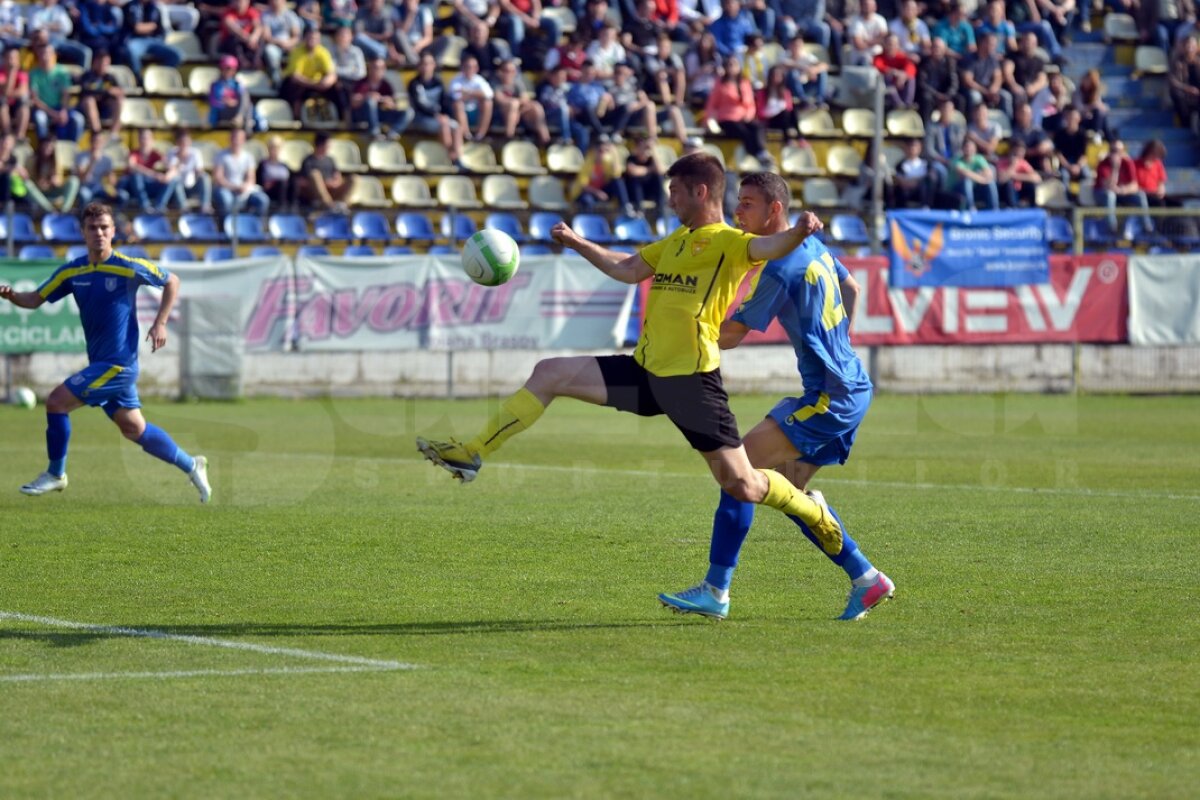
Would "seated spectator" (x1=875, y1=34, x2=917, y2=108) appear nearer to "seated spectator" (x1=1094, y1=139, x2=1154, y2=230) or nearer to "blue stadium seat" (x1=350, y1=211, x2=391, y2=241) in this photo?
"seated spectator" (x1=1094, y1=139, x2=1154, y2=230)

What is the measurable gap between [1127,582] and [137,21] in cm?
2209

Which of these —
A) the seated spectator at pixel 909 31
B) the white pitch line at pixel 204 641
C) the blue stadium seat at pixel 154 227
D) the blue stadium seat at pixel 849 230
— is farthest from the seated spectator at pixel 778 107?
the white pitch line at pixel 204 641

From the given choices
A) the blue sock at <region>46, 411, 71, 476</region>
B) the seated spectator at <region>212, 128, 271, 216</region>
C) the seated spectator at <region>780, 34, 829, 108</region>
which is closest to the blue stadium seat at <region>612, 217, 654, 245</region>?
the seated spectator at <region>780, 34, 829, 108</region>

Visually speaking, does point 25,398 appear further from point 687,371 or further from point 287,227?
point 687,371

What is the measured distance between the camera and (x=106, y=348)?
13484mm

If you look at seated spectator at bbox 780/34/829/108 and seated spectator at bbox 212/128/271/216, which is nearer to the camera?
seated spectator at bbox 212/128/271/216

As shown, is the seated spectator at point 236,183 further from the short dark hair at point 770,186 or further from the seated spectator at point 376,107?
the short dark hair at point 770,186

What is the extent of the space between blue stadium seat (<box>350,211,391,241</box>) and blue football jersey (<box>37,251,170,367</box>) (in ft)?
43.6

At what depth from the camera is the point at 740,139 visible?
30.3 metres

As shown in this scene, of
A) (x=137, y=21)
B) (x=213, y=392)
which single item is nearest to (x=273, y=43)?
(x=137, y=21)

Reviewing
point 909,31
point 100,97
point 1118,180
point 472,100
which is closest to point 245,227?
point 100,97

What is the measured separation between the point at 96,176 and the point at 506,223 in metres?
6.06

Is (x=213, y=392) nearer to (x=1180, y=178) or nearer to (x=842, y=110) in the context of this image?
(x=842, y=110)

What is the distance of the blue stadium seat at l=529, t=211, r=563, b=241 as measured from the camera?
27.4 m
